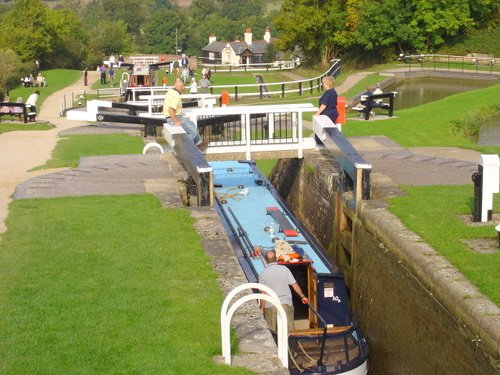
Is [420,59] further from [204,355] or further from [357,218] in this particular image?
[204,355]

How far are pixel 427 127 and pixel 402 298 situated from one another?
1338 centimetres

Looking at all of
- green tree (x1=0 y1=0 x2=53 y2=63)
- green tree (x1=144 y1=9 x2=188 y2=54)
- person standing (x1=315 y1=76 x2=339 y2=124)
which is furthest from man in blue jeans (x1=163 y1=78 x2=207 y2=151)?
green tree (x1=144 y1=9 x2=188 y2=54)

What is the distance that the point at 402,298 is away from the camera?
12109mm

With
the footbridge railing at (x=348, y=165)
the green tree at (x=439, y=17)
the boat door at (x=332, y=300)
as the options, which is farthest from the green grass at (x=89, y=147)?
the green tree at (x=439, y=17)

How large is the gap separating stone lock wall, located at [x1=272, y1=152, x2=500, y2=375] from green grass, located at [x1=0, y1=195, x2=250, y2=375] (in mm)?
2700

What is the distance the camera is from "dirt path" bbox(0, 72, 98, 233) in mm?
17323

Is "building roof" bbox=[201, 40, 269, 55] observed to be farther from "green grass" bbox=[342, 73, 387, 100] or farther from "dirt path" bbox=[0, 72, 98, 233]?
"dirt path" bbox=[0, 72, 98, 233]

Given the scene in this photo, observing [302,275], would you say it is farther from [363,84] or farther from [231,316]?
[363,84]

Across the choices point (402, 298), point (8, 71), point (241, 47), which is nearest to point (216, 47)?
point (241, 47)

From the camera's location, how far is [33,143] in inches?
961

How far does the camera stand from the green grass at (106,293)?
8766mm

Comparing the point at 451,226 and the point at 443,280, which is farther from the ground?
the point at 451,226

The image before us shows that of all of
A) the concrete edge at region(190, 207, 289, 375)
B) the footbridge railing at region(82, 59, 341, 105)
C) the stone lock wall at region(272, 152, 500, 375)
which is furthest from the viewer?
the footbridge railing at region(82, 59, 341, 105)

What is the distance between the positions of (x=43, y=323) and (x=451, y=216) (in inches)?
265
